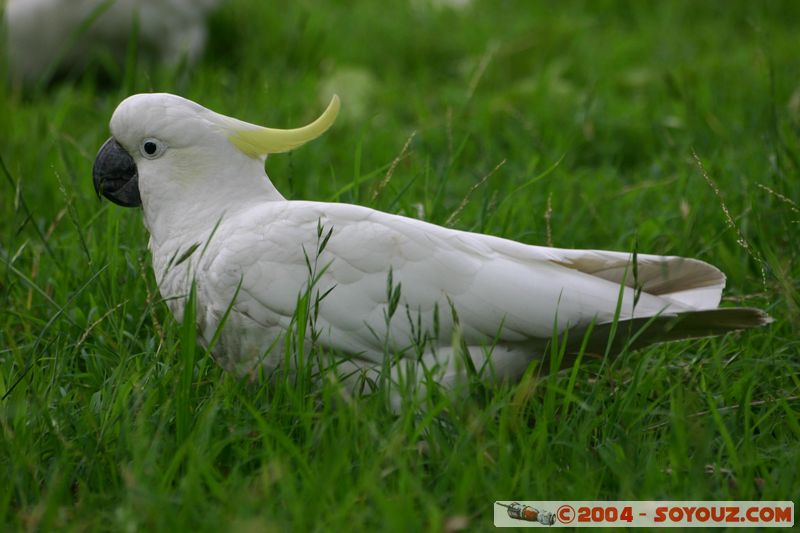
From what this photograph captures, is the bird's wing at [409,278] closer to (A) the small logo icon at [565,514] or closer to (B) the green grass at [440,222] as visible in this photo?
(B) the green grass at [440,222]

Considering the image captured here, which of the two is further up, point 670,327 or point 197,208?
point 197,208

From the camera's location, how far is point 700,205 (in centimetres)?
338

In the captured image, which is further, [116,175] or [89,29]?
[89,29]

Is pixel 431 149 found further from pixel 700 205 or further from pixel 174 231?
pixel 174 231

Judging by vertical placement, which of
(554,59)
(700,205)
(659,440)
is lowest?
(659,440)

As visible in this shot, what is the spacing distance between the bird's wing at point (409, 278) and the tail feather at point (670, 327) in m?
0.04

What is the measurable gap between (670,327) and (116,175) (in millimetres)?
1456

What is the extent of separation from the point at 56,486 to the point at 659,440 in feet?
4.26

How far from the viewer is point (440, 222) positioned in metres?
3.08

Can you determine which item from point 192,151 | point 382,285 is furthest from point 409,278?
point 192,151

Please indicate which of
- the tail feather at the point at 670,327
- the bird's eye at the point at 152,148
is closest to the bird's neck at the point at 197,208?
the bird's eye at the point at 152,148

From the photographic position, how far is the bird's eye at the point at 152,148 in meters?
2.49

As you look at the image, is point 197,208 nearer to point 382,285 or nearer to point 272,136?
point 272,136

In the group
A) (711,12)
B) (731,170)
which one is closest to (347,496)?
(731,170)
